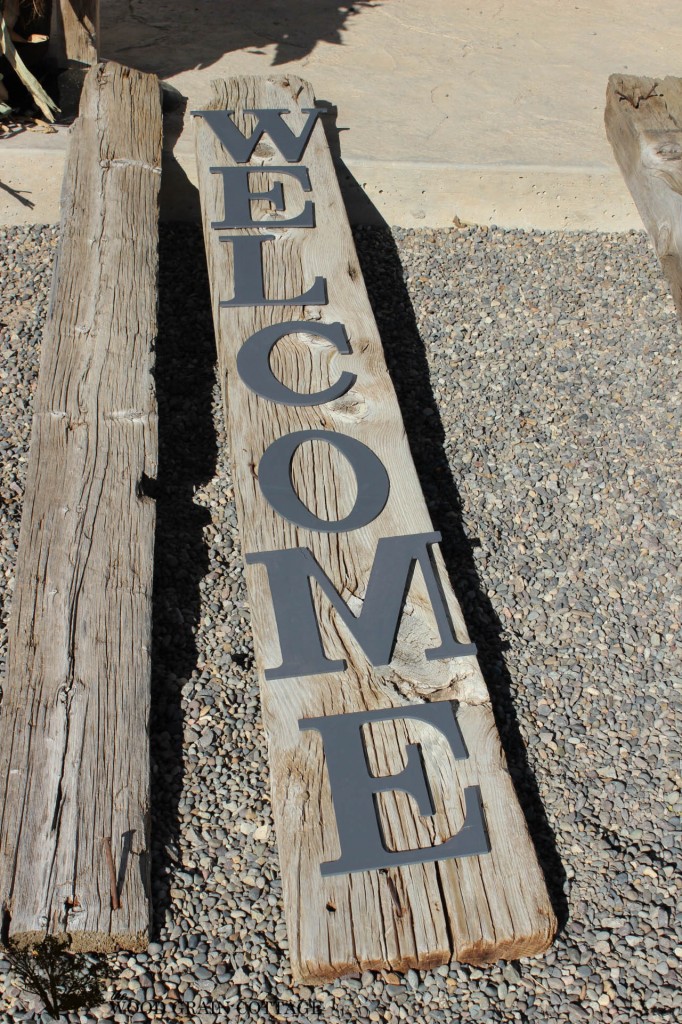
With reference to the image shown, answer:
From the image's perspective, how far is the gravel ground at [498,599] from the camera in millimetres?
2014

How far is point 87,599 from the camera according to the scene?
246 cm

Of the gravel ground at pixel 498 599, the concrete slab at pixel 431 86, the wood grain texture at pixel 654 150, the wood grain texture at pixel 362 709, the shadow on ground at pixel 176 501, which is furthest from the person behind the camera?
the concrete slab at pixel 431 86

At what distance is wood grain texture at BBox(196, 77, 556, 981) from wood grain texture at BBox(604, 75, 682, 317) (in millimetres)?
1374

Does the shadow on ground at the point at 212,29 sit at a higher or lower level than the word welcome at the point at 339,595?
higher

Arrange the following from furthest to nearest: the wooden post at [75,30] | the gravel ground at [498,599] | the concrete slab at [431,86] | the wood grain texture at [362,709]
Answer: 1. the wooden post at [75,30]
2. the concrete slab at [431,86]
3. the gravel ground at [498,599]
4. the wood grain texture at [362,709]

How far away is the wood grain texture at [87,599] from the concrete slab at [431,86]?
0.89 m

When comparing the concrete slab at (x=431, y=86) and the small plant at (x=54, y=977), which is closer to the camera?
the small plant at (x=54, y=977)

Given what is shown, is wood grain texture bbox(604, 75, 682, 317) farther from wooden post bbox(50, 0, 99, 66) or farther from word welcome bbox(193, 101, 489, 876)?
wooden post bbox(50, 0, 99, 66)

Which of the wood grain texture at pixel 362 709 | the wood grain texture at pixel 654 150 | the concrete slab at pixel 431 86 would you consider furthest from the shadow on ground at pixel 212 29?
the wood grain texture at pixel 362 709

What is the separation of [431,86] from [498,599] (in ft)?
9.88

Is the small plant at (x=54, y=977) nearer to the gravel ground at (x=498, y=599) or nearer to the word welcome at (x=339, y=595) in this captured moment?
→ the gravel ground at (x=498, y=599)

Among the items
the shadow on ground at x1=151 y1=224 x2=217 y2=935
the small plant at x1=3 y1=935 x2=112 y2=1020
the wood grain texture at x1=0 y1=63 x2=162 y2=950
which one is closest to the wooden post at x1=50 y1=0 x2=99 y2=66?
the wood grain texture at x1=0 y1=63 x2=162 y2=950

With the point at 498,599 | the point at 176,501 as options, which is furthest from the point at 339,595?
the point at 176,501

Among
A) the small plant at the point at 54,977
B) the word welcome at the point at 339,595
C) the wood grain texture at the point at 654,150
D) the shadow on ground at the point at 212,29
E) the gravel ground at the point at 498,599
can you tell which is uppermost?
the wood grain texture at the point at 654,150
